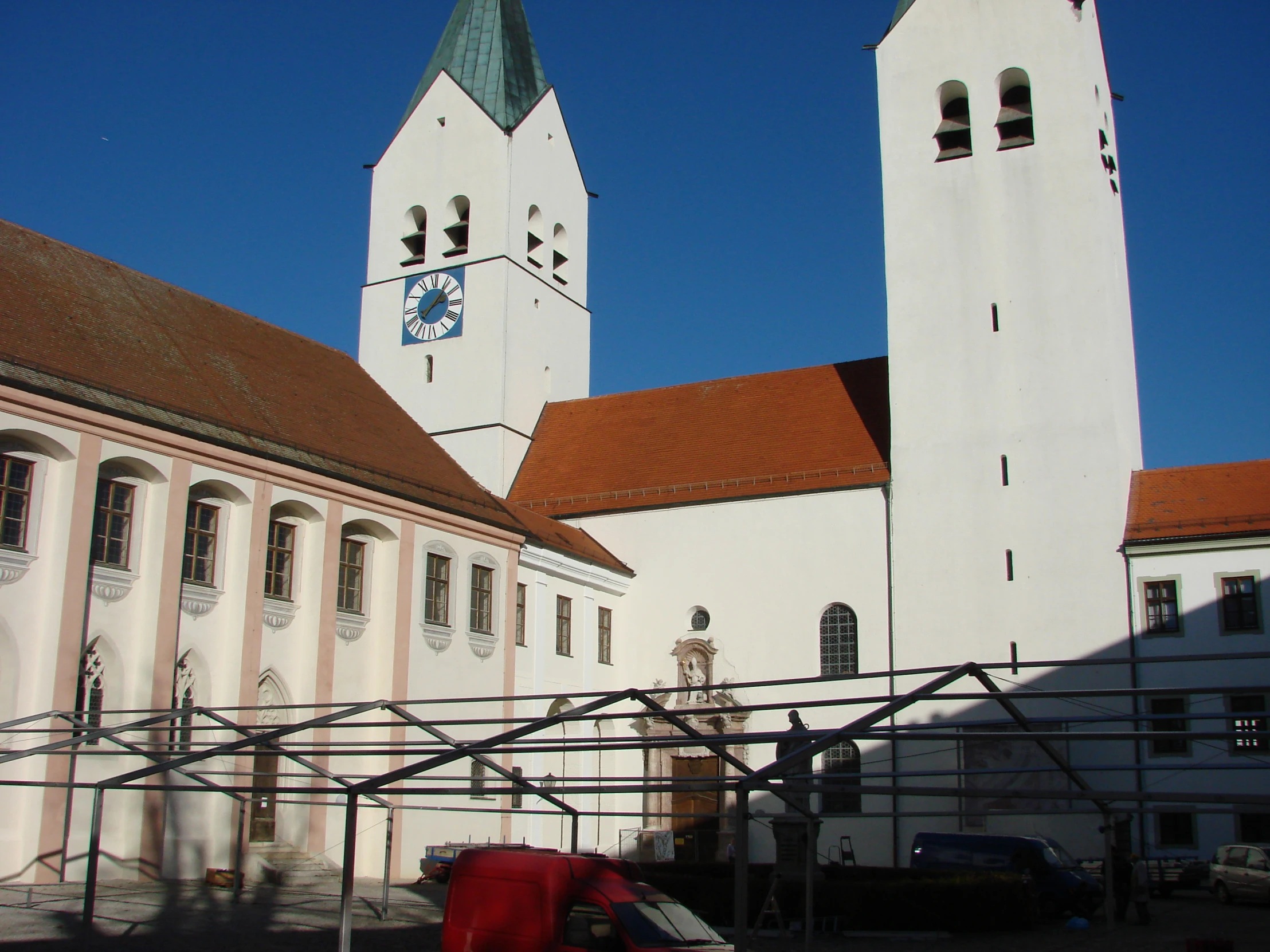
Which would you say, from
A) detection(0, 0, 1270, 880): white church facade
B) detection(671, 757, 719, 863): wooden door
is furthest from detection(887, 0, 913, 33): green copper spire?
detection(671, 757, 719, 863): wooden door

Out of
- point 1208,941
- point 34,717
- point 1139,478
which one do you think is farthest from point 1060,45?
point 34,717

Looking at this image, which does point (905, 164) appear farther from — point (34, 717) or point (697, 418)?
point (34, 717)

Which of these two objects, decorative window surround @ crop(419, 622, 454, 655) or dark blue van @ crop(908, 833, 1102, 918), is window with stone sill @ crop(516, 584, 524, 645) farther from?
dark blue van @ crop(908, 833, 1102, 918)

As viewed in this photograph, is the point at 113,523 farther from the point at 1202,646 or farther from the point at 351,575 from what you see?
the point at 1202,646

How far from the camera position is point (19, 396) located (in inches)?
689

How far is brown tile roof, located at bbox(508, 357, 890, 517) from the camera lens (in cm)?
3044

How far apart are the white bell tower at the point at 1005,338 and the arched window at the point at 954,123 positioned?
43 millimetres

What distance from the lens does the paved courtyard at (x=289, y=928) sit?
44.7 ft

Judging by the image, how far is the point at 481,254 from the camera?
118 feet

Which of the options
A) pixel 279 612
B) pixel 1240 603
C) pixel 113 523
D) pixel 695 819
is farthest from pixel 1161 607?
pixel 113 523

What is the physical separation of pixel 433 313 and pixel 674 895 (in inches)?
858

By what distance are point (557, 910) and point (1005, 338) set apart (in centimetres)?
2060

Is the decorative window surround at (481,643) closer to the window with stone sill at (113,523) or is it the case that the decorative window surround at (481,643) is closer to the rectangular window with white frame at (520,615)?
the rectangular window with white frame at (520,615)

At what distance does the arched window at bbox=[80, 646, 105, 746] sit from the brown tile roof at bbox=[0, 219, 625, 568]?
138 inches
